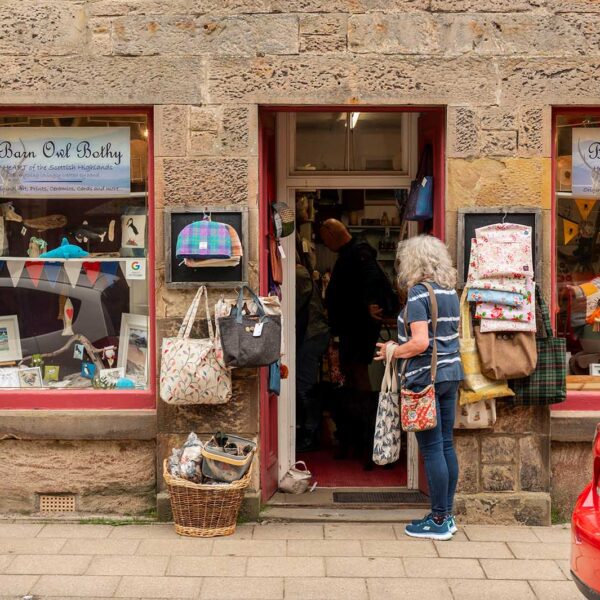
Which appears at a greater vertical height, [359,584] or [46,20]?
[46,20]

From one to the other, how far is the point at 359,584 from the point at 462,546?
36.4 inches

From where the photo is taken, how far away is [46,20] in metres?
6.37

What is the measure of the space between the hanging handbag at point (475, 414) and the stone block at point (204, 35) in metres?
2.48

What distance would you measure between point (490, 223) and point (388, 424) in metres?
1.42

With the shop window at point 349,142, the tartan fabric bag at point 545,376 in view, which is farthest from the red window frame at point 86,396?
the tartan fabric bag at point 545,376

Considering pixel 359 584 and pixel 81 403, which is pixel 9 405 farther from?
pixel 359 584

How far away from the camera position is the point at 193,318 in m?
6.25

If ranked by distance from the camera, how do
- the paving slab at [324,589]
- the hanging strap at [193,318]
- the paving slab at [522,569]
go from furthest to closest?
the hanging strap at [193,318]
the paving slab at [522,569]
the paving slab at [324,589]

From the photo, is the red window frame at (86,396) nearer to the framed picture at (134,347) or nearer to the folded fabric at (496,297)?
the framed picture at (134,347)

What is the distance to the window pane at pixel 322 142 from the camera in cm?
748

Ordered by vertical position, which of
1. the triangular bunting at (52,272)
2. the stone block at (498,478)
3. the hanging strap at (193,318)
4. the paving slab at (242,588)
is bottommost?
the paving slab at (242,588)

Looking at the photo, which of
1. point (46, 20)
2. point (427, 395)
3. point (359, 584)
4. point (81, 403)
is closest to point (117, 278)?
point (81, 403)

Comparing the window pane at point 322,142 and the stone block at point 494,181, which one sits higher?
the window pane at point 322,142

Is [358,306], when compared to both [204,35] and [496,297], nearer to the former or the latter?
[496,297]
